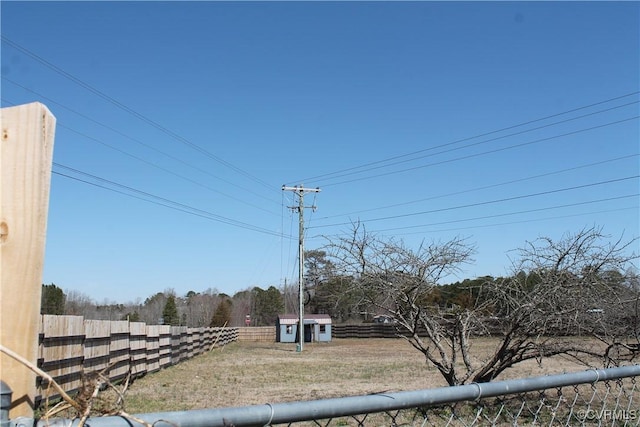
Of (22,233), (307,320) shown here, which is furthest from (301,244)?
(22,233)

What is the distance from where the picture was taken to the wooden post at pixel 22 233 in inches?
46.5

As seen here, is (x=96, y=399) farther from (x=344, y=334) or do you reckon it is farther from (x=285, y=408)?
(x=344, y=334)

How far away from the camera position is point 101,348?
1099cm

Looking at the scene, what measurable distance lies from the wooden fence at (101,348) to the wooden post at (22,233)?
0.14m

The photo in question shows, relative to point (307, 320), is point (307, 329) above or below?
below

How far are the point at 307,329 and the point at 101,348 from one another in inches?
1277

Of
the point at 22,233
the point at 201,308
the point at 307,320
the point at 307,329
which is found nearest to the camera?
the point at 22,233

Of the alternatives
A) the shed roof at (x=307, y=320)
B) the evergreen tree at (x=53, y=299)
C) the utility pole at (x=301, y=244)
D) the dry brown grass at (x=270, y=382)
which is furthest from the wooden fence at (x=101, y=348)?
the shed roof at (x=307, y=320)

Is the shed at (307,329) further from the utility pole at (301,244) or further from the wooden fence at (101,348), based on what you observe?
the wooden fence at (101,348)

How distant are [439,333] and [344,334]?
39469 mm

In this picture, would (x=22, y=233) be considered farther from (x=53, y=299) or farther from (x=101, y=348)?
(x=53, y=299)

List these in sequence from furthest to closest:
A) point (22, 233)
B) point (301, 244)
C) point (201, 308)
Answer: point (201, 308) < point (301, 244) < point (22, 233)

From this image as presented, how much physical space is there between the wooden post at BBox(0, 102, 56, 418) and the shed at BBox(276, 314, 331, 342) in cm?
4082

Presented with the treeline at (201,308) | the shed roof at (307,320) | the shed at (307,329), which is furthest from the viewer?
the treeline at (201,308)
